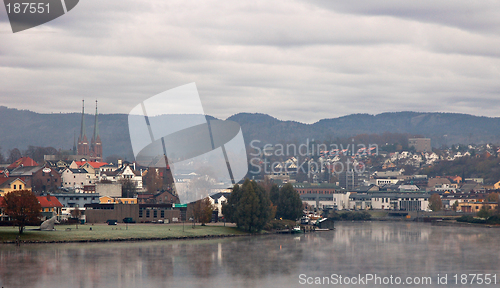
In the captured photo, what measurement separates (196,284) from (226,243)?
2358cm

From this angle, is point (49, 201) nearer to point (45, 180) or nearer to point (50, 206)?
point (50, 206)

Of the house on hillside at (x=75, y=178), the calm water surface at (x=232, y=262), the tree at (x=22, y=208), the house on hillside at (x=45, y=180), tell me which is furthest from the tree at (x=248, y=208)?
the house on hillside at (x=75, y=178)

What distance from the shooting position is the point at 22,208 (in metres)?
58.0

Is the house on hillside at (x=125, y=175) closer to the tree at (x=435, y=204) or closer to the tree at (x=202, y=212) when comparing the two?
the tree at (x=202, y=212)

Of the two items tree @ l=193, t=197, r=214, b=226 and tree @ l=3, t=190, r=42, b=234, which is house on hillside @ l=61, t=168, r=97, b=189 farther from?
tree @ l=3, t=190, r=42, b=234

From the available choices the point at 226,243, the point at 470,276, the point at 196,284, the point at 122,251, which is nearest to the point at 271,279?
the point at 196,284

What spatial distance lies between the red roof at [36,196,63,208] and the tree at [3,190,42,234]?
42.3 ft

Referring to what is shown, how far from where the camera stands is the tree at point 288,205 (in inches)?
3425

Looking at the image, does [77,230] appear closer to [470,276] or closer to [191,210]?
[191,210]

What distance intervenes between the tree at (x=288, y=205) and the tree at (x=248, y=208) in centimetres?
1203

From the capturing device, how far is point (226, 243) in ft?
196

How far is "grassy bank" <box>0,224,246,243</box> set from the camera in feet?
185

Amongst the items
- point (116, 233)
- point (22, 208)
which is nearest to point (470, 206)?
point (116, 233)

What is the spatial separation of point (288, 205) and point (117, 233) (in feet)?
102
